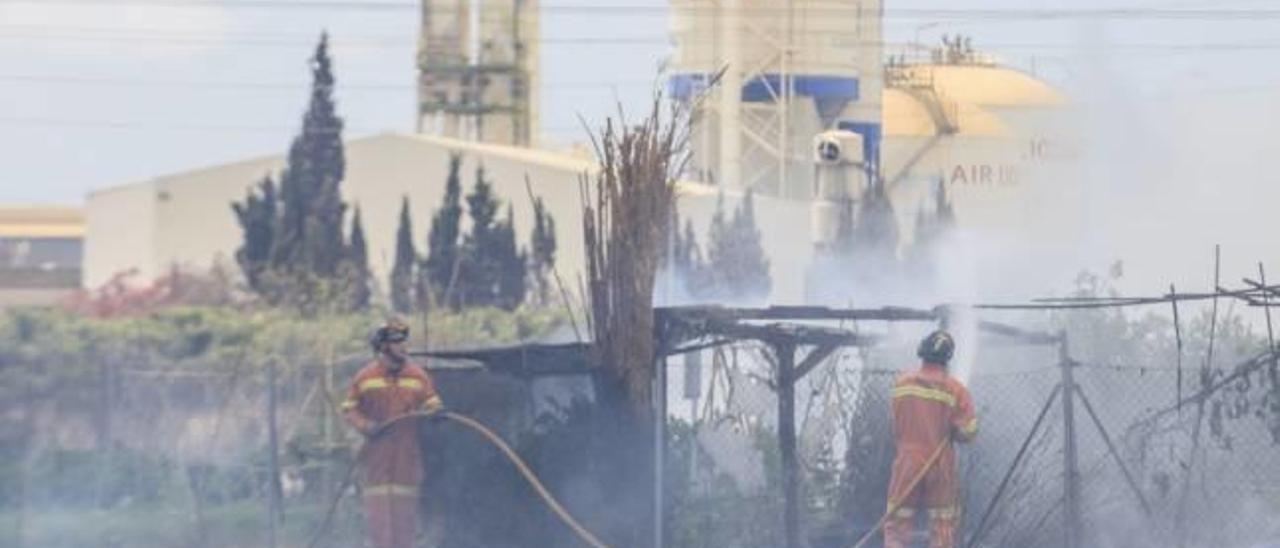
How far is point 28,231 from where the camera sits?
57281mm

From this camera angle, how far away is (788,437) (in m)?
16.7

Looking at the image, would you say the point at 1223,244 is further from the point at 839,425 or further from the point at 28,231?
the point at 28,231

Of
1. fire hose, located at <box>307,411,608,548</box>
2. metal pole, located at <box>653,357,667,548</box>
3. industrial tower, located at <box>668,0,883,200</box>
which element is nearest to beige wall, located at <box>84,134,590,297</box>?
industrial tower, located at <box>668,0,883,200</box>

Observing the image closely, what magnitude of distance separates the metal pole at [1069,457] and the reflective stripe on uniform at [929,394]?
2.68ft

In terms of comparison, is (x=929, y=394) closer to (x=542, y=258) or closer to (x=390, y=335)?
(x=390, y=335)

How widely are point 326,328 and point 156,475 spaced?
10929 millimetres

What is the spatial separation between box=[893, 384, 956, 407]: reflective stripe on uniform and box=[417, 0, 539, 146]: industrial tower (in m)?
43.2

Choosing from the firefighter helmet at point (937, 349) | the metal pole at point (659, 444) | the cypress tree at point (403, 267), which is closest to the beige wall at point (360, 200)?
the cypress tree at point (403, 267)

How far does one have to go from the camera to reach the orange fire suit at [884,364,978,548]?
1597 centimetres

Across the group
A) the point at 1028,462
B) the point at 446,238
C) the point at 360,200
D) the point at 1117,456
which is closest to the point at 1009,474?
the point at 1117,456

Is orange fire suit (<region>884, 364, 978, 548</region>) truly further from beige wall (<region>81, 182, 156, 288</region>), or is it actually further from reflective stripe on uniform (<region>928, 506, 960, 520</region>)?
beige wall (<region>81, 182, 156, 288</region>)

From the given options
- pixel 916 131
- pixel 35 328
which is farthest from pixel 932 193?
pixel 35 328

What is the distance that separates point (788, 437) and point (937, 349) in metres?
1.31

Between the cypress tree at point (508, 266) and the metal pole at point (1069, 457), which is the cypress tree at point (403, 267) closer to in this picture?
the cypress tree at point (508, 266)
